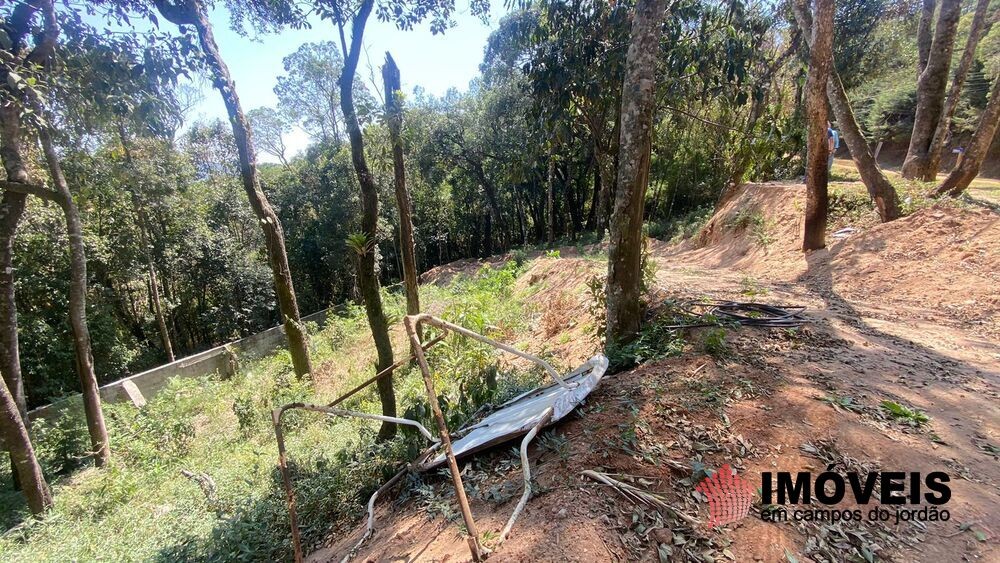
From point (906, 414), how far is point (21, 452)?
27.8ft

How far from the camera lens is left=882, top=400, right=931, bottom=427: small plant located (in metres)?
2.64

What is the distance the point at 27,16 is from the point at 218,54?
201 cm

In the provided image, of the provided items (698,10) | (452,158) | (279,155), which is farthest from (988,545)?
(279,155)

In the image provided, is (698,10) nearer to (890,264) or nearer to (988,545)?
(890,264)

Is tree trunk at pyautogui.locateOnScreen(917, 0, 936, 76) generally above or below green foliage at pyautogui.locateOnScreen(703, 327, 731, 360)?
above

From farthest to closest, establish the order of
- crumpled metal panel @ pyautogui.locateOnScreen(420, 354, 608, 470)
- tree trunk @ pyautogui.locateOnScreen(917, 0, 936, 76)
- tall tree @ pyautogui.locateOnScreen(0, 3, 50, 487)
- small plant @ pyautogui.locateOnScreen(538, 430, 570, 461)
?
tree trunk @ pyautogui.locateOnScreen(917, 0, 936, 76)
tall tree @ pyautogui.locateOnScreen(0, 3, 50, 487)
crumpled metal panel @ pyautogui.locateOnScreen(420, 354, 608, 470)
small plant @ pyautogui.locateOnScreen(538, 430, 570, 461)

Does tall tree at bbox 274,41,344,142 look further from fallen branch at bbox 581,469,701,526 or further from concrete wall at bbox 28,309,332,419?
fallen branch at bbox 581,469,701,526

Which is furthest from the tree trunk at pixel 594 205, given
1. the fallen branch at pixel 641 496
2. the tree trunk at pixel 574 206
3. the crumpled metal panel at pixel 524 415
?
the fallen branch at pixel 641 496

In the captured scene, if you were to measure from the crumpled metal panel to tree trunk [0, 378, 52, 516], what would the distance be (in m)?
5.18

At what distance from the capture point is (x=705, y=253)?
10180 mm

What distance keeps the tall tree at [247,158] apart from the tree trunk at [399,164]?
196 centimetres

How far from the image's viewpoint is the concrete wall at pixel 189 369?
8125 millimetres

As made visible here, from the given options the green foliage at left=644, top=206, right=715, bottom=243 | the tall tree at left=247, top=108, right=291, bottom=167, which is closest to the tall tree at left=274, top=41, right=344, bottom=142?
the tall tree at left=247, top=108, right=291, bottom=167
